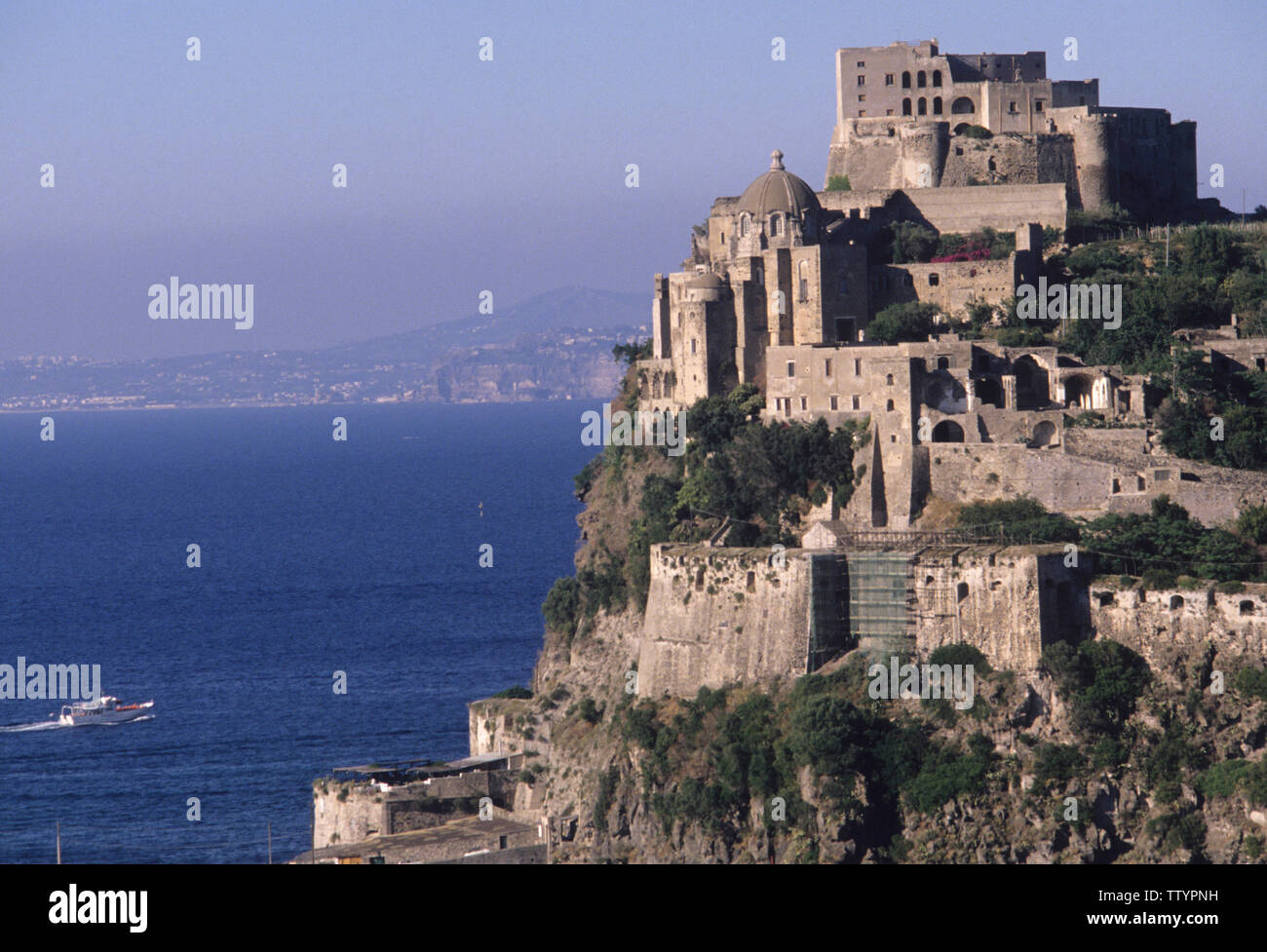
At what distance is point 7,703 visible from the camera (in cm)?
8356

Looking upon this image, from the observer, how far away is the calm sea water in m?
64.8

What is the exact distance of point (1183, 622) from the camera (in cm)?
4659

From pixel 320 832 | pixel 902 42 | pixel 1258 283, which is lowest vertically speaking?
pixel 320 832

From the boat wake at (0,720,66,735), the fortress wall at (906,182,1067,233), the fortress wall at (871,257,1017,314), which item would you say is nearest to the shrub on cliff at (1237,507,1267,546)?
the fortress wall at (871,257,1017,314)

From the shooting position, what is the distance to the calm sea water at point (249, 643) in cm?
6481

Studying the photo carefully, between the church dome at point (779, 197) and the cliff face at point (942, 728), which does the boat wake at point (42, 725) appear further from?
the church dome at point (779, 197)

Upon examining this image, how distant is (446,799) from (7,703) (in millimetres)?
35493

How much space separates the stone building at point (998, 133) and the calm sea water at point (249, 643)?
85.9ft

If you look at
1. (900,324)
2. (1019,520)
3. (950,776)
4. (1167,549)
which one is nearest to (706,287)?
(900,324)

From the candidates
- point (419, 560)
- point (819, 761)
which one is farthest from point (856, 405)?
point (419, 560)

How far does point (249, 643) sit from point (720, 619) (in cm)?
4876

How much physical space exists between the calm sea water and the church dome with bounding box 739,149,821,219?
72.0 ft

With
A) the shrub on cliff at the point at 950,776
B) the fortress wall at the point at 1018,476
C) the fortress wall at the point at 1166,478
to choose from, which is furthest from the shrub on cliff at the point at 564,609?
the shrub on cliff at the point at 950,776
